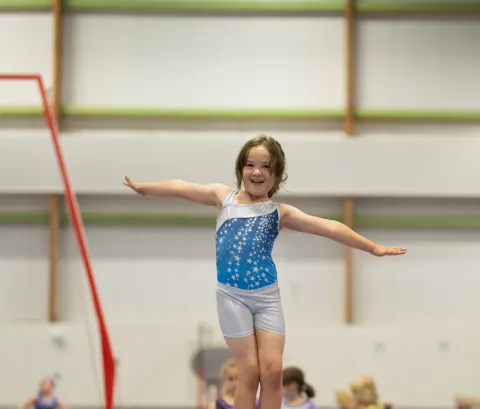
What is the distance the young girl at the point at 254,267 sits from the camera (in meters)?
2.51

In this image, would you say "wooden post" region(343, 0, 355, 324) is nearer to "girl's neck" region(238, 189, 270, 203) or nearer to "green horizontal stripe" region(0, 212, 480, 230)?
"green horizontal stripe" region(0, 212, 480, 230)

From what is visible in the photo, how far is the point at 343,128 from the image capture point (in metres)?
7.66

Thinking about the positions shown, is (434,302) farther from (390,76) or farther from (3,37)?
(3,37)

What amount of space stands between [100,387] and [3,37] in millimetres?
3544

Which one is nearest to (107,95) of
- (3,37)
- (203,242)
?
(3,37)

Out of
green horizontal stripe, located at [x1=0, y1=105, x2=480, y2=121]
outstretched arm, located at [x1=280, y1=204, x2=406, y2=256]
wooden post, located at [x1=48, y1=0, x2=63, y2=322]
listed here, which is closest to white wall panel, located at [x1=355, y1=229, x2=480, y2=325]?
green horizontal stripe, located at [x1=0, y1=105, x2=480, y2=121]

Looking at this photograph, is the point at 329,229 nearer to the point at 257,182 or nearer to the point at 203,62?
the point at 257,182

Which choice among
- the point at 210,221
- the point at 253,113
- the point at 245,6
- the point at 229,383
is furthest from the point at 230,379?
the point at 245,6

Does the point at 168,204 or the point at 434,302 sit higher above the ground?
the point at 168,204

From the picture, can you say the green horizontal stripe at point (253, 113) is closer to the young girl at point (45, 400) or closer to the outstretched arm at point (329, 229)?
the young girl at point (45, 400)

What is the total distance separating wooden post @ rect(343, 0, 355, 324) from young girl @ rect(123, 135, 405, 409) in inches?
191

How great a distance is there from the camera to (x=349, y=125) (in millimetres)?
7543

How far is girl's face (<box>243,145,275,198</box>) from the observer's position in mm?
2592

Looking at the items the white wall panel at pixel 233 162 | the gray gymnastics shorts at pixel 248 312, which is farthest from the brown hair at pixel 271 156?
the white wall panel at pixel 233 162
